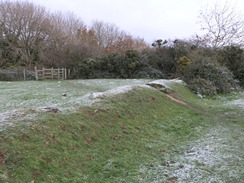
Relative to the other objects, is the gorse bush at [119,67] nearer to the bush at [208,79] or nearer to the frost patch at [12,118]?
the bush at [208,79]

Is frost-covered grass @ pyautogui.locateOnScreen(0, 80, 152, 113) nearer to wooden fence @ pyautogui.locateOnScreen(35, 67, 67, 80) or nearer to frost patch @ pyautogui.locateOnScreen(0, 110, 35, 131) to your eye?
frost patch @ pyautogui.locateOnScreen(0, 110, 35, 131)

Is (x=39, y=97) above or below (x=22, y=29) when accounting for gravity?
below

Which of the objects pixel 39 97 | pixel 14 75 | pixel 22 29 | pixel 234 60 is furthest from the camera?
pixel 22 29

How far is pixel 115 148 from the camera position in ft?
17.8

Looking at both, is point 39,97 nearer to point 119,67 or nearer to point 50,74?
point 50,74

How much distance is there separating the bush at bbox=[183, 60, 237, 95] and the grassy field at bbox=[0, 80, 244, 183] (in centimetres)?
880

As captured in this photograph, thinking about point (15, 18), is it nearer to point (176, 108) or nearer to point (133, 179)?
point (176, 108)

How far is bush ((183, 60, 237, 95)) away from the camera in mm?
17266

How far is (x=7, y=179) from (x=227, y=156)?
4.49 m

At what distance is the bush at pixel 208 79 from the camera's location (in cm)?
1727

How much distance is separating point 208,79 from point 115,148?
15.1 m

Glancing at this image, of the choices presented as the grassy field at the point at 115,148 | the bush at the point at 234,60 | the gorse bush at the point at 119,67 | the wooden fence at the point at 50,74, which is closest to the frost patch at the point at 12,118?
the grassy field at the point at 115,148

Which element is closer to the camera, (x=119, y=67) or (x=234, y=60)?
(x=234, y=60)

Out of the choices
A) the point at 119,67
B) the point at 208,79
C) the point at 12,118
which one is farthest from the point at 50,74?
the point at 12,118
